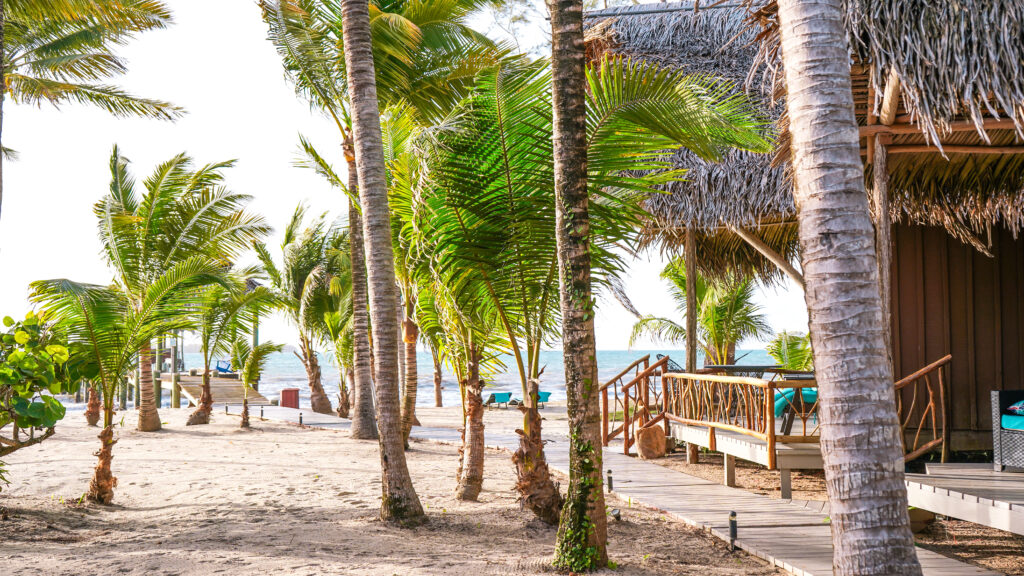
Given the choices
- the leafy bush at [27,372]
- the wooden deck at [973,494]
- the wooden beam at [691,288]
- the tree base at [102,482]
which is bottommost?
the tree base at [102,482]

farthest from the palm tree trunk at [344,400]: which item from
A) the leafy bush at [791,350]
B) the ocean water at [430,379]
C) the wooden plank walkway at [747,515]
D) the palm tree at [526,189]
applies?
the ocean water at [430,379]

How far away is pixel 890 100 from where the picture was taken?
5.54 meters

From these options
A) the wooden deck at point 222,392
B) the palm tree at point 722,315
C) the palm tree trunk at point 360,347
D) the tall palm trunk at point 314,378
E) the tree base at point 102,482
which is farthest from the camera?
the wooden deck at point 222,392

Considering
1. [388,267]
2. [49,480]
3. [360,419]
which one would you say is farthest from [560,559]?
[360,419]

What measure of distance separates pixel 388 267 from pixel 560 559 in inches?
106

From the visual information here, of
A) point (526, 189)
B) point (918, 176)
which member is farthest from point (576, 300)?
point (918, 176)

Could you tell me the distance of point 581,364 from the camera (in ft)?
14.3

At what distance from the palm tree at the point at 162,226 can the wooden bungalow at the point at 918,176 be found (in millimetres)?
5914

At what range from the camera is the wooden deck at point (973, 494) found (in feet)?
14.7

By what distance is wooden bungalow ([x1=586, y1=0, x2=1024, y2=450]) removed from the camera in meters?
4.81

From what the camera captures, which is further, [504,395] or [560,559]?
[504,395]

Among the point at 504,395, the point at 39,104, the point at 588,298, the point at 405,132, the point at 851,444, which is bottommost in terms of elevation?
the point at 504,395

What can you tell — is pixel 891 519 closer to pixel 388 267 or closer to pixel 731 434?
pixel 388 267

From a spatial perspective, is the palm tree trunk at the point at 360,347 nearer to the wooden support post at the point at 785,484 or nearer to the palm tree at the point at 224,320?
the palm tree at the point at 224,320
